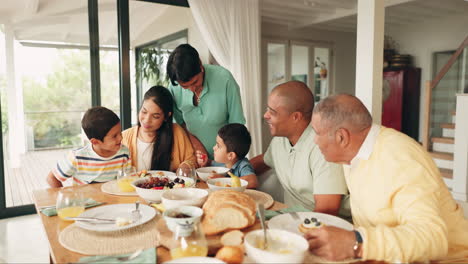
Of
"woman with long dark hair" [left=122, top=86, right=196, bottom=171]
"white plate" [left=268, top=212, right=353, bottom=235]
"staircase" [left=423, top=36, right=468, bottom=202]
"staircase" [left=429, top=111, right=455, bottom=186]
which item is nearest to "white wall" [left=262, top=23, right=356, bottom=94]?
"staircase" [left=423, top=36, right=468, bottom=202]

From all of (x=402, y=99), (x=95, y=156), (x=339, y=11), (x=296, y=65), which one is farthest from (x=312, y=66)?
(x=95, y=156)

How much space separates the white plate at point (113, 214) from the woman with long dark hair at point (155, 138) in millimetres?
863

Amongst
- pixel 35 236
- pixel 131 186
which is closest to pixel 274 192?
pixel 131 186

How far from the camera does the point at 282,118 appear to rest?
1.77 meters

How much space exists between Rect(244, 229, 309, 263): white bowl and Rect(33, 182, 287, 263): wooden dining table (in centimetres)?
25

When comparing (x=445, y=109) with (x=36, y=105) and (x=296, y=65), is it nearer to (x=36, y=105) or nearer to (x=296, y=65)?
(x=296, y=65)

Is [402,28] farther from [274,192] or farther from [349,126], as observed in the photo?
[349,126]

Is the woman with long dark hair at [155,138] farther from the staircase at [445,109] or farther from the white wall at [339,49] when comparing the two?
the white wall at [339,49]

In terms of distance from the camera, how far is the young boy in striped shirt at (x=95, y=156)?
1955 millimetres

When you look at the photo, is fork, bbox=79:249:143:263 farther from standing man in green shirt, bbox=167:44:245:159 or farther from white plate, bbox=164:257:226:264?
standing man in green shirt, bbox=167:44:245:159

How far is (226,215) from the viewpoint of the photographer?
1.22 metres

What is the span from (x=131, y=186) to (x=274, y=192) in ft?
2.65

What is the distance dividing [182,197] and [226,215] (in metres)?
0.30

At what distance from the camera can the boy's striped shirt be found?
1971mm
